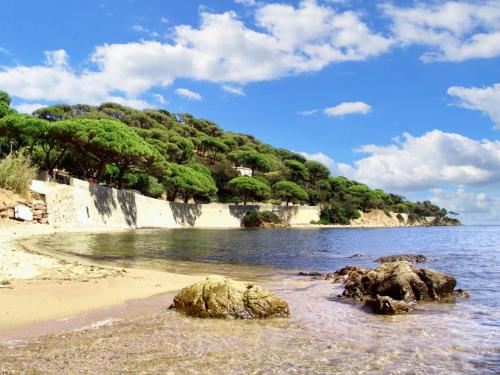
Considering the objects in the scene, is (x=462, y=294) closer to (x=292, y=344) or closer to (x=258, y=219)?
(x=292, y=344)

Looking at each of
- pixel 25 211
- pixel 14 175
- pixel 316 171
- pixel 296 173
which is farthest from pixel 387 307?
pixel 316 171

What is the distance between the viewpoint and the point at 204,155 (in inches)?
3991

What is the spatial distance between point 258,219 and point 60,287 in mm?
61075

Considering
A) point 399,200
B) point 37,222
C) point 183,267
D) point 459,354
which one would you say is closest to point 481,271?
point 183,267

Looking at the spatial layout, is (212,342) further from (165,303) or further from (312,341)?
(165,303)

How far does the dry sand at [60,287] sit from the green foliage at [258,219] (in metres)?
55.8

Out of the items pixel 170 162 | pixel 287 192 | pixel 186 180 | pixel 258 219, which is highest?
pixel 170 162

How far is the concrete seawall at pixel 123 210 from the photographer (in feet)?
117

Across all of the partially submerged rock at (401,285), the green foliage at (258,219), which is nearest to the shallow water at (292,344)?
the partially submerged rock at (401,285)

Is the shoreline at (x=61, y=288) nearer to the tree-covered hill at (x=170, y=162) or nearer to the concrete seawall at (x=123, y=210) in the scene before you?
the concrete seawall at (x=123, y=210)

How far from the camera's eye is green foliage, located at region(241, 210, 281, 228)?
6944 cm

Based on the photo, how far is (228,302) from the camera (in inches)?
322

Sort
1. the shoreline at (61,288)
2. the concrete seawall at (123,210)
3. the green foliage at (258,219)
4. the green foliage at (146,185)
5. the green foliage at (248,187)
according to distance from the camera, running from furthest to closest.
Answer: the green foliage at (248,187) < the green foliage at (258,219) < the green foliage at (146,185) < the concrete seawall at (123,210) < the shoreline at (61,288)

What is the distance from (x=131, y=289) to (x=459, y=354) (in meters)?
6.96
